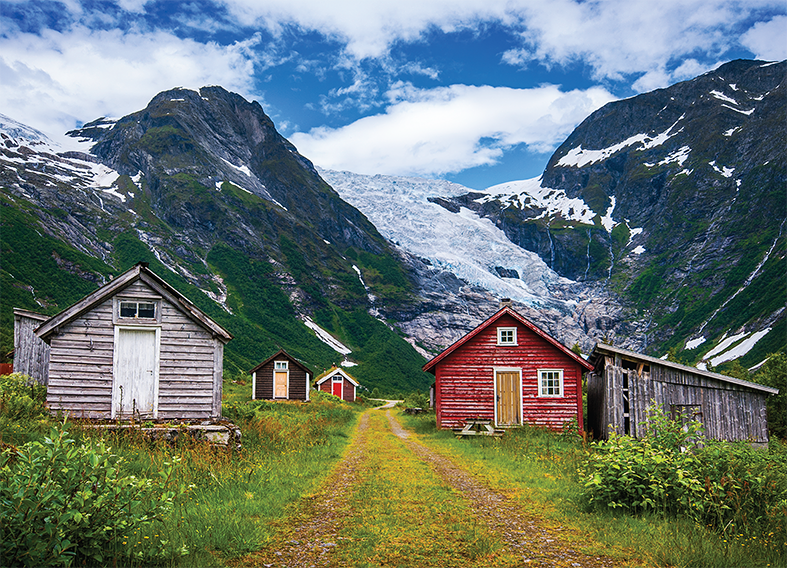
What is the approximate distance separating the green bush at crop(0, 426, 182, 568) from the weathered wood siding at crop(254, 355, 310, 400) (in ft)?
151

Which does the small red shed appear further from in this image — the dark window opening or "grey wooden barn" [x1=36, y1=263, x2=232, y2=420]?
the dark window opening

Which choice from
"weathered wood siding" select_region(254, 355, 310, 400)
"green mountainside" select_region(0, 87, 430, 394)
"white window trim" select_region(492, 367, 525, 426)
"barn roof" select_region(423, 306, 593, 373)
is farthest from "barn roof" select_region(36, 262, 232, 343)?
"green mountainside" select_region(0, 87, 430, 394)

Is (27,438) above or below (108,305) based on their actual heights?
below

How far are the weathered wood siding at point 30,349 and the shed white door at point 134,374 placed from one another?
12034 mm

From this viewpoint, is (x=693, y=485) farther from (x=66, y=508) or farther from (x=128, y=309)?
(x=128, y=309)

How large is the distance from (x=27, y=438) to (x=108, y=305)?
7.01 m

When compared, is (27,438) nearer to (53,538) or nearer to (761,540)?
(53,538)

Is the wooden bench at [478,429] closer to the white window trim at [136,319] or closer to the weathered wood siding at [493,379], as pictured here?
the weathered wood siding at [493,379]

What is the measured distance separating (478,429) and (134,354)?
15.7m

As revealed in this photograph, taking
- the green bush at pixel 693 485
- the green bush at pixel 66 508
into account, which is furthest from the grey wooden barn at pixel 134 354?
the green bush at pixel 693 485

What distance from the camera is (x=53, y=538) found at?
4602 mm

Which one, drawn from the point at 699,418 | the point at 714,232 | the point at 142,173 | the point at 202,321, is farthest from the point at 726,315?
the point at 142,173

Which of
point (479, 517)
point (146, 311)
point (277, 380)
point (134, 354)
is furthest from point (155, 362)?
point (277, 380)

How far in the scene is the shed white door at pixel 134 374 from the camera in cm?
1670
